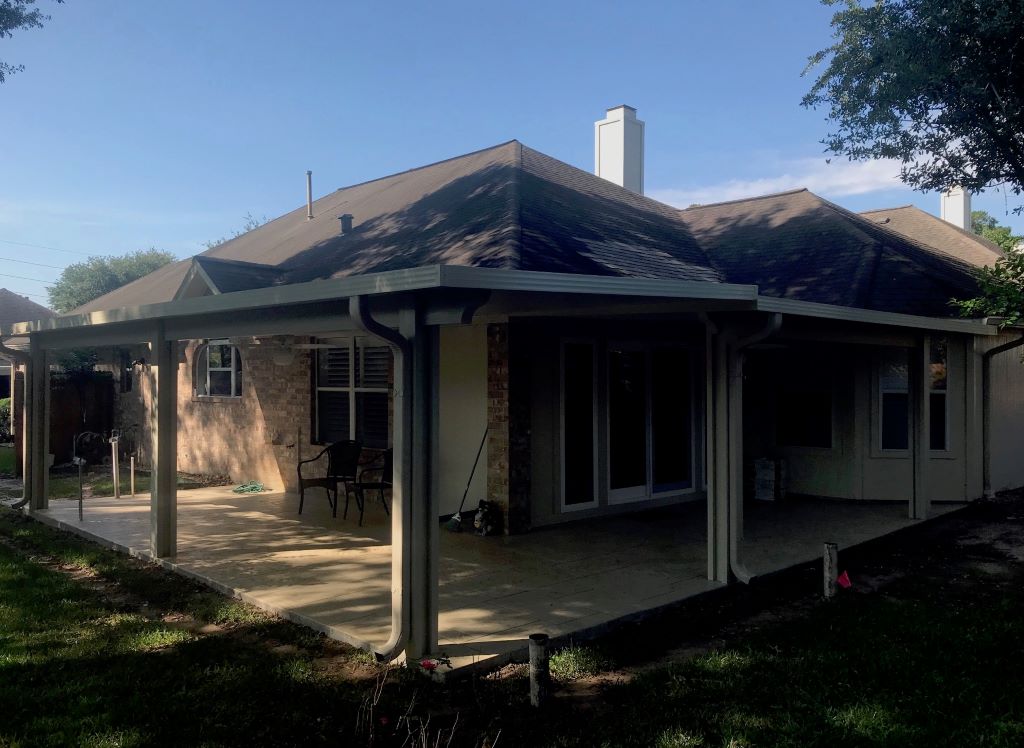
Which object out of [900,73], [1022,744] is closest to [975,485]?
[900,73]

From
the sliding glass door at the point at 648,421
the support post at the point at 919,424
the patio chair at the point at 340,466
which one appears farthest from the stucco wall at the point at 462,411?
the support post at the point at 919,424

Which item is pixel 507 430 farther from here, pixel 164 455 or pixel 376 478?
pixel 164 455

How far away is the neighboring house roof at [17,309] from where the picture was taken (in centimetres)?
3473

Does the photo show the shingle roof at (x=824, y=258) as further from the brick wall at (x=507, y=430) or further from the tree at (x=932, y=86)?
the brick wall at (x=507, y=430)

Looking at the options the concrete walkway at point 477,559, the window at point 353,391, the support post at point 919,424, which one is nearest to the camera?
the concrete walkway at point 477,559

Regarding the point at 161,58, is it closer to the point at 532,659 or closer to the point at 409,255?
the point at 409,255

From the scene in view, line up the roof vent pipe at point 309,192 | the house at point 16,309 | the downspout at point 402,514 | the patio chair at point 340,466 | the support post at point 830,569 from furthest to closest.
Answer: the house at point 16,309, the roof vent pipe at point 309,192, the patio chair at point 340,466, the support post at point 830,569, the downspout at point 402,514

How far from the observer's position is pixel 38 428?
31.5 ft

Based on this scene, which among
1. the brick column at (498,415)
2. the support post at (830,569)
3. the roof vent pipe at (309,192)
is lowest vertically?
the support post at (830,569)

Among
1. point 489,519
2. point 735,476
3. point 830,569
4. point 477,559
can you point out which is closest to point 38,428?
point 489,519

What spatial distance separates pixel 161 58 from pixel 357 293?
518 inches

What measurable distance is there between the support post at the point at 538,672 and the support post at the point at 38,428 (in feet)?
26.4

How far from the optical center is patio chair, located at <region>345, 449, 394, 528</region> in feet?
29.1

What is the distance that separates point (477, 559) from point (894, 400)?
6485 millimetres
